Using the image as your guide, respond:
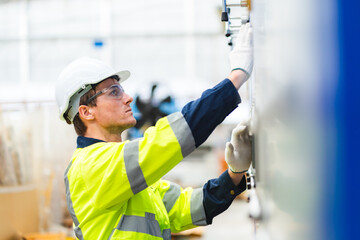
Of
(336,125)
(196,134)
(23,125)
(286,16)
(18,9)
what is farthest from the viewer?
(18,9)

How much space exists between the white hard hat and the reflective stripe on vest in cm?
48

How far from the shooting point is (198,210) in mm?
1698

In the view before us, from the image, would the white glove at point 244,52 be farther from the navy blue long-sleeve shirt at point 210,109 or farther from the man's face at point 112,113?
the man's face at point 112,113

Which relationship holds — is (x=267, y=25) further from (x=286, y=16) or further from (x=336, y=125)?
(x=336, y=125)

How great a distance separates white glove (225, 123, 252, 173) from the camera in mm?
1418

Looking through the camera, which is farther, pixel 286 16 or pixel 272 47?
pixel 272 47

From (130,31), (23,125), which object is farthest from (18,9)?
(23,125)

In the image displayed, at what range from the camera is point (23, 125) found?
5.20 metres

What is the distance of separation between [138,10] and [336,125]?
9.78m

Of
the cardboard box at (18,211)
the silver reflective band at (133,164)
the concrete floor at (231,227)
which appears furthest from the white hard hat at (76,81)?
the concrete floor at (231,227)

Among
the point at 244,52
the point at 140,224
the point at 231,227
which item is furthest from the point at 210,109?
the point at 231,227

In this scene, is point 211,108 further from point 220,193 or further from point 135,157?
point 220,193

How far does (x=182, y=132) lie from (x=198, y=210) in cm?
59

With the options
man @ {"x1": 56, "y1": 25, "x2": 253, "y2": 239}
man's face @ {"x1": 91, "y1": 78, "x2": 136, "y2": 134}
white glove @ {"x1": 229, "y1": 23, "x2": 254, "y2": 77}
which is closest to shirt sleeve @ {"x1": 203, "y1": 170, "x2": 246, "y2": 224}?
man @ {"x1": 56, "y1": 25, "x2": 253, "y2": 239}
